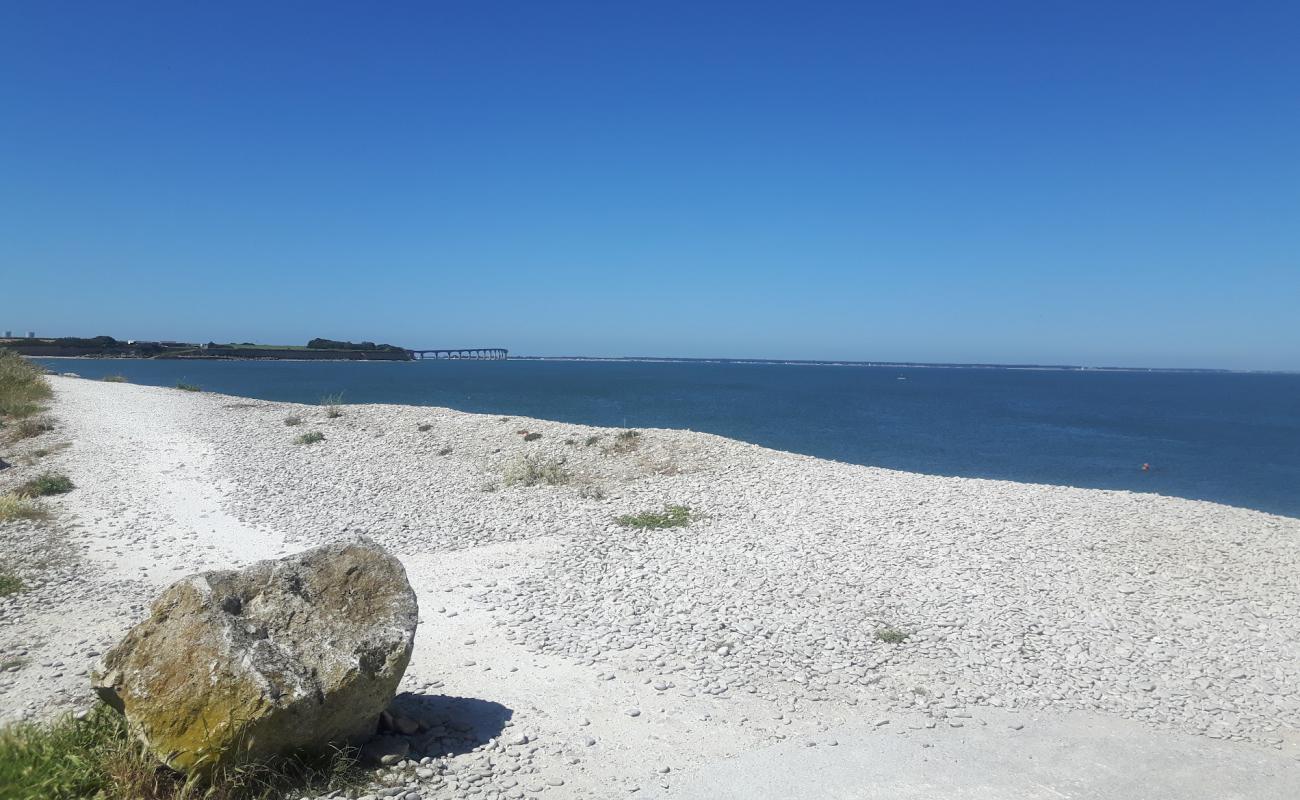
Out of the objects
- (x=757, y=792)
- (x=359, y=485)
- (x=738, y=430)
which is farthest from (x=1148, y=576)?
(x=738, y=430)

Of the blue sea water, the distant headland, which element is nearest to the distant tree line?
the distant headland

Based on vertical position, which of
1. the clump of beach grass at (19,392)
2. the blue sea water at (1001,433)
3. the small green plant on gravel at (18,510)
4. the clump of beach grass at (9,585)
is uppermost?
the clump of beach grass at (19,392)

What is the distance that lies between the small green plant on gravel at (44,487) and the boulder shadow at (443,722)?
40.6ft

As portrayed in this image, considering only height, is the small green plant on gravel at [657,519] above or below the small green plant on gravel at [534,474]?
below

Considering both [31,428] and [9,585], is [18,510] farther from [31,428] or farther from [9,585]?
[31,428]

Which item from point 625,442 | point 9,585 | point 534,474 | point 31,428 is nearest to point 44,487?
point 9,585

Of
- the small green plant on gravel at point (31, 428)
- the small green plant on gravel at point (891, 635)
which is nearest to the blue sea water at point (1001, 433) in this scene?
the small green plant on gravel at point (891, 635)

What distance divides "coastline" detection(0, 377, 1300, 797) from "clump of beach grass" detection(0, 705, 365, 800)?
3.82 feet

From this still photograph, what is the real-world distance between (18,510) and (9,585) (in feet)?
15.4

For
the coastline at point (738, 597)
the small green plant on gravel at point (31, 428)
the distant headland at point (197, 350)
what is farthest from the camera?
the distant headland at point (197, 350)

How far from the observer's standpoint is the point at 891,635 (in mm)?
9000

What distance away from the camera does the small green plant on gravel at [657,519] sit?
13.8 meters

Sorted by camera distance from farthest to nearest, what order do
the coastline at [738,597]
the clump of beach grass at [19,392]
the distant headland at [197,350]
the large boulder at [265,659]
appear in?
1. the distant headland at [197,350]
2. the clump of beach grass at [19,392]
3. the coastline at [738,597]
4. the large boulder at [265,659]

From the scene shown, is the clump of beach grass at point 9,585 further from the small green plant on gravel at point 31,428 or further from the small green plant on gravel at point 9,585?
the small green plant on gravel at point 31,428
